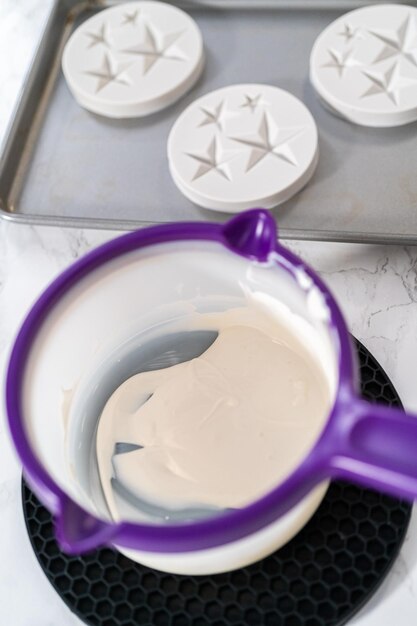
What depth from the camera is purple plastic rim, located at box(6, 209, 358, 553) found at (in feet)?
1.13

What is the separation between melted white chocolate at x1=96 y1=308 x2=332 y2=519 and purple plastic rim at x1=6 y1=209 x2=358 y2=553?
0.07 metres

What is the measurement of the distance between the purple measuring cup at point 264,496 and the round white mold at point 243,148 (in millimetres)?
195

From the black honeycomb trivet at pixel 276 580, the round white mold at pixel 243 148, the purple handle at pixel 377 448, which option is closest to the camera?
the purple handle at pixel 377 448

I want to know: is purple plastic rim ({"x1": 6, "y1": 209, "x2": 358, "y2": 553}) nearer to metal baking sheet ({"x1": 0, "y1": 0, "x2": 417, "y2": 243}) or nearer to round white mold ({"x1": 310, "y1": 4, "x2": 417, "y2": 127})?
metal baking sheet ({"x1": 0, "y1": 0, "x2": 417, "y2": 243})

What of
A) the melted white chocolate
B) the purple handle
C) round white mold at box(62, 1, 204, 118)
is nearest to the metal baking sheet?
round white mold at box(62, 1, 204, 118)

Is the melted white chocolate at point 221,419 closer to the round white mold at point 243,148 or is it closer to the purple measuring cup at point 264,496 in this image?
the purple measuring cup at point 264,496

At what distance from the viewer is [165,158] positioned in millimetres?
692

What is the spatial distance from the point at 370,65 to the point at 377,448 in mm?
450

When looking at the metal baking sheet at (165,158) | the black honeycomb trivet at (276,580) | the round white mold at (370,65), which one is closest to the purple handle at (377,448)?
the black honeycomb trivet at (276,580)

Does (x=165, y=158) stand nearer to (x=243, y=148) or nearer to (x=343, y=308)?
(x=243, y=148)

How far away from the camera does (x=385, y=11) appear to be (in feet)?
2.36

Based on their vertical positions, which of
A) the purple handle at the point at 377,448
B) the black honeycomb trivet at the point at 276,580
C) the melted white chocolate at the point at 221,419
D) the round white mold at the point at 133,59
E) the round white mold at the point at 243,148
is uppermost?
the purple handle at the point at 377,448

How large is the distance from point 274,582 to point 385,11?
1.71 ft

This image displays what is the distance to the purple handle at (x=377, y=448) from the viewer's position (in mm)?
334
